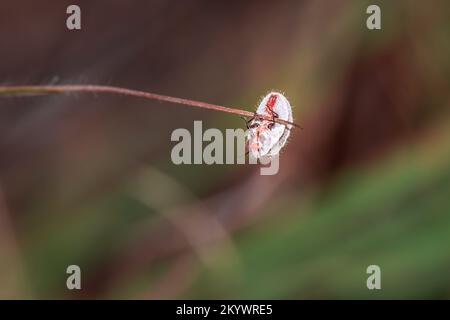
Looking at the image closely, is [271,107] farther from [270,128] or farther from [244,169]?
[244,169]

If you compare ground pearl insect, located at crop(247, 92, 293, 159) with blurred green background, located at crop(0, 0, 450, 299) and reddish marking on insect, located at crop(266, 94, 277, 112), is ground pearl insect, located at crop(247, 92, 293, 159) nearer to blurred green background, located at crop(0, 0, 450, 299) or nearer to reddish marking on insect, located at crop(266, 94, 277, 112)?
reddish marking on insect, located at crop(266, 94, 277, 112)

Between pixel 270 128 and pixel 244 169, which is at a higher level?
pixel 244 169

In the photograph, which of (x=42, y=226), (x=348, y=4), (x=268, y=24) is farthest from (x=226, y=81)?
(x=42, y=226)

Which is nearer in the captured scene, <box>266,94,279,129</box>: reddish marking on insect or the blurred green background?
<box>266,94,279,129</box>: reddish marking on insect

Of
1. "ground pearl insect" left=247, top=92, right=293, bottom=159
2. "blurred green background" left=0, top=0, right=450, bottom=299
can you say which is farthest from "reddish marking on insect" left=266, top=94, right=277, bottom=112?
"blurred green background" left=0, top=0, right=450, bottom=299

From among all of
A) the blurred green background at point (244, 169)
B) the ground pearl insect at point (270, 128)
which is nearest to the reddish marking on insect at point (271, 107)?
the ground pearl insect at point (270, 128)

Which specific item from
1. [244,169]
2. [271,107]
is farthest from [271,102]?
[244,169]

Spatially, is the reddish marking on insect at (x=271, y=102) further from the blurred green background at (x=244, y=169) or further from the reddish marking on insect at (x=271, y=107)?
the blurred green background at (x=244, y=169)
